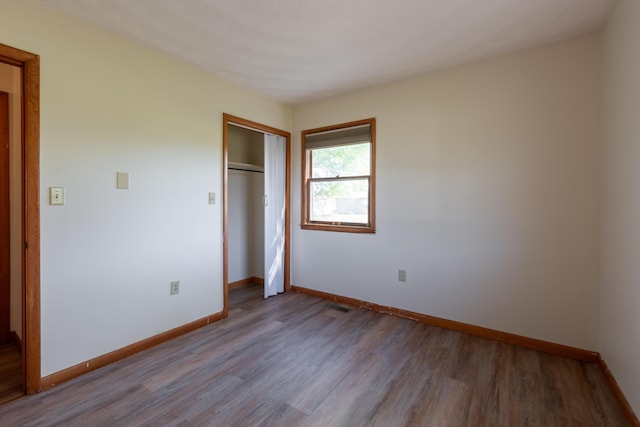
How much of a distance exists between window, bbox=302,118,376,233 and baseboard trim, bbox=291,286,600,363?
0.86 m

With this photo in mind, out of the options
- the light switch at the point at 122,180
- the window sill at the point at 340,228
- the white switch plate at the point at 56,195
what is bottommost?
the window sill at the point at 340,228

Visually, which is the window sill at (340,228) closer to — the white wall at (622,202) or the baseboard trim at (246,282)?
the baseboard trim at (246,282)

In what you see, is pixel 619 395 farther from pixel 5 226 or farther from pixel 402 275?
pixel 5 226

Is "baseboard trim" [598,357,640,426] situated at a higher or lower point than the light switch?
lower

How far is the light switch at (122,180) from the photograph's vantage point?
7.38ft

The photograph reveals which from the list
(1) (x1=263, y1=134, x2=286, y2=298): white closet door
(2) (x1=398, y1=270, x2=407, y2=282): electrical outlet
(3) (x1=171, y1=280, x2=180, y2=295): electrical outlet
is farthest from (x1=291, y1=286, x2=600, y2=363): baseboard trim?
(3) (x1=171, y1=280, x2=180, y2=295): electrical outlet

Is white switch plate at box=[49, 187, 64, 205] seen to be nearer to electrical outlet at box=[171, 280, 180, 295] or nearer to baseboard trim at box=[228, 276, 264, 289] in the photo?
electrical outlet at box=[171, 280, 180, 295]

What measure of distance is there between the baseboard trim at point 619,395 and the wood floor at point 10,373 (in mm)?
3587

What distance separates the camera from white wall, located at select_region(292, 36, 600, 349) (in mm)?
2254

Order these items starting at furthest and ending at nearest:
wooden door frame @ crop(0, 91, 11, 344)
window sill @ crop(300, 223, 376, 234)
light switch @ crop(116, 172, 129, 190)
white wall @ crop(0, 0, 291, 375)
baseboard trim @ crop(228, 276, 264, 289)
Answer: baseboard trim @ crop(228, 276, 264, 289) < window sill @ crop(300, 223, 376, 234) < wooden door frame @ crop(0, 91, 11, 344) < light switch @ crop(116, 172, 129, 190) < white wall @ crop(0, 0, 291, 375)

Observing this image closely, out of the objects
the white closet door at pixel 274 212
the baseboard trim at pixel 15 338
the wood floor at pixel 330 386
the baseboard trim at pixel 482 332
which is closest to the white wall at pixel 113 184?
the wood floor at pixel 330 386

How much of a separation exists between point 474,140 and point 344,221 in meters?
1.62

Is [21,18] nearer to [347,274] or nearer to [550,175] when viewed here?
[347,274]

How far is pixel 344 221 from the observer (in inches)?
141
